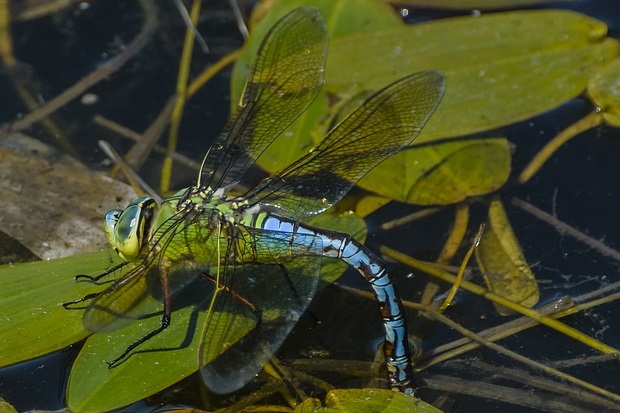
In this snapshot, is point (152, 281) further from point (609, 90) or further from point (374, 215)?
point (609, 90)

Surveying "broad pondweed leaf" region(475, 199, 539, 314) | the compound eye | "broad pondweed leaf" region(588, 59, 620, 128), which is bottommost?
"broad pondweed leaf" region(475, 199, 539, 314)

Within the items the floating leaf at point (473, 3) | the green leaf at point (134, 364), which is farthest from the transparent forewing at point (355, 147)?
the floating leaf at point (473, 3)

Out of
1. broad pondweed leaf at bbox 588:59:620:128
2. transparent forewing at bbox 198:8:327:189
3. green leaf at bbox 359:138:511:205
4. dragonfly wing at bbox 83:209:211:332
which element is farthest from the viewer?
broad pondweed leaf at bbox 588:59:620:128

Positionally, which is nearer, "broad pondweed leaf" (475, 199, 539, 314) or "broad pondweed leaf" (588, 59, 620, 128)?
"broad pondweed leaf" (475, 199, 539, 314)

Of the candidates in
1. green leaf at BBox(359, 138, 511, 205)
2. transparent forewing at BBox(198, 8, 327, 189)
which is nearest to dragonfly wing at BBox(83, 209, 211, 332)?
transparent forewing at BBox(198, 8, 327, 189)

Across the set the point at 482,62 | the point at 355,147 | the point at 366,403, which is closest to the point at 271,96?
the point at 355,147

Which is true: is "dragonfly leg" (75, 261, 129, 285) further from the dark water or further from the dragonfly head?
the dark water
